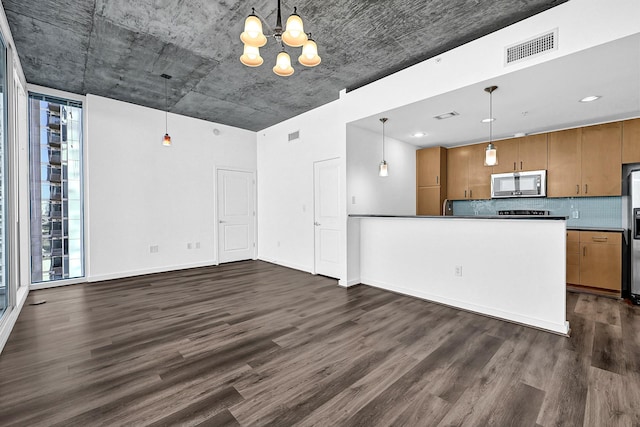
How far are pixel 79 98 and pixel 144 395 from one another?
17.4 feet

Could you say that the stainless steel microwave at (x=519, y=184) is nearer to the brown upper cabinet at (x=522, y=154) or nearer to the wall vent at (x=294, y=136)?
the brown upper cabinet at (x=522, y=154)

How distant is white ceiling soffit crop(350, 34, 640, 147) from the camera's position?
2618mm

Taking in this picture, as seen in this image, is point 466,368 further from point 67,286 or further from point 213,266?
point 67,286

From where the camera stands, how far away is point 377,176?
5.22 metres

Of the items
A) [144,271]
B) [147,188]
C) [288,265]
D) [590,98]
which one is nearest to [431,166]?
[590,98]

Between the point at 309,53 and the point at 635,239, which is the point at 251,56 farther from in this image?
the point at 635,239

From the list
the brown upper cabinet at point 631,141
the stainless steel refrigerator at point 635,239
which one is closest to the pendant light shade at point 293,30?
the stainless steel refrigerator at point 635,239

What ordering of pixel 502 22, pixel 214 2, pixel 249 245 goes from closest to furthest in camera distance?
pixel 214 2
pixel 502 22
pixel 249 245

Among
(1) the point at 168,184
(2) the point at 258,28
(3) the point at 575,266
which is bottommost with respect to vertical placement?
(3) the point at 575,266

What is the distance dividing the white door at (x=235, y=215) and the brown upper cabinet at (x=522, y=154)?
5.37 m

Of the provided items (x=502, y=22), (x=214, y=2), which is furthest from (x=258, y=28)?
(x=502, y=22)

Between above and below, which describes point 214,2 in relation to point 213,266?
above

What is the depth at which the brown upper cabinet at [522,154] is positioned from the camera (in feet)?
16.3

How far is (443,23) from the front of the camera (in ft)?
9.48
